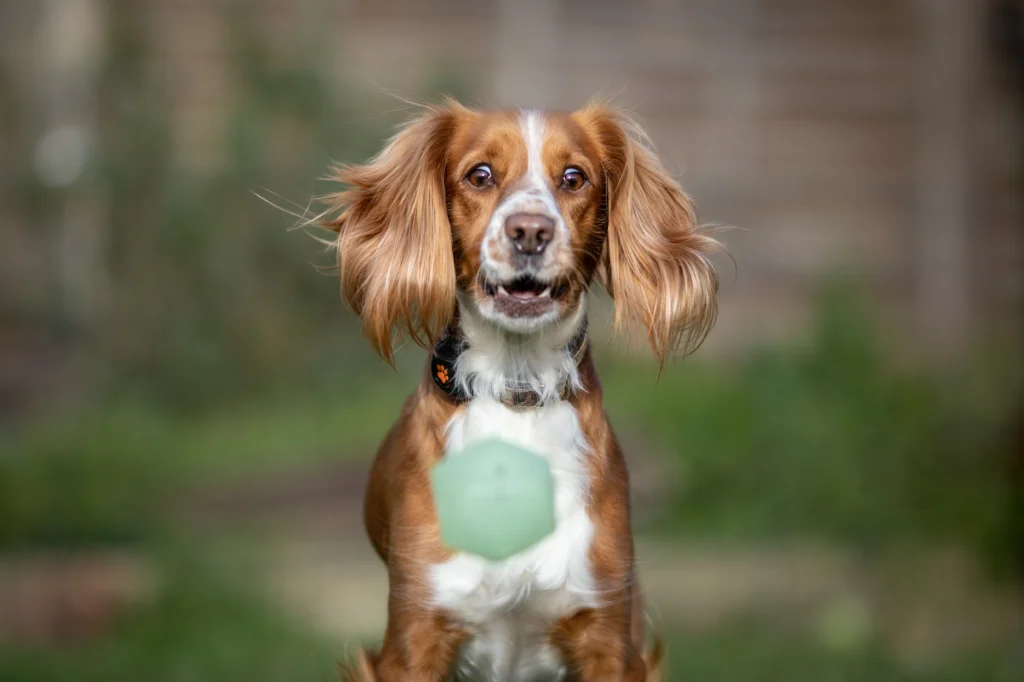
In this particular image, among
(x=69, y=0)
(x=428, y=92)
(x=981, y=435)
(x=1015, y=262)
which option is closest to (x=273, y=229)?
(x=428, y=92)

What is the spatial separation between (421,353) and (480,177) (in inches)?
183

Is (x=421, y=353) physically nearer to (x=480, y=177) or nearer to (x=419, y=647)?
(x=480, y=177)

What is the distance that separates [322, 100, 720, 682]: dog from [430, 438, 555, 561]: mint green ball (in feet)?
0.09

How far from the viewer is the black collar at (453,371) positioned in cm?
301

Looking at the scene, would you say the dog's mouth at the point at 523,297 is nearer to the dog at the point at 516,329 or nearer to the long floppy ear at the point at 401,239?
the dog at the point at 516,329

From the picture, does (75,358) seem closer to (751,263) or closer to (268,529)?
(268,529)

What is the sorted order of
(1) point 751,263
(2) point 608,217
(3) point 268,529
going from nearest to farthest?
(2) point 608,217, (3) point 268,529, (1) point 751,263

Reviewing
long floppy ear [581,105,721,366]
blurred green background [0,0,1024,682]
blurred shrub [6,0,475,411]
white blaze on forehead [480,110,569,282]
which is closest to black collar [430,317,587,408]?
long floppy ear [581,105,721,366]

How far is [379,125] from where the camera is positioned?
8141 mm

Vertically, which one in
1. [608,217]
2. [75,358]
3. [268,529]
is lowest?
[268,529]

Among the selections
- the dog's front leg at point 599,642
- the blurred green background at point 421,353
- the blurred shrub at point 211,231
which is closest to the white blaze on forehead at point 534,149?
the dog's front leg at point 599,642

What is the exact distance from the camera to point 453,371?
3.04m

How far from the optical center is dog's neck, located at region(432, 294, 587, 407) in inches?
119

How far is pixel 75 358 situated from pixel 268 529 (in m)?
2.19
